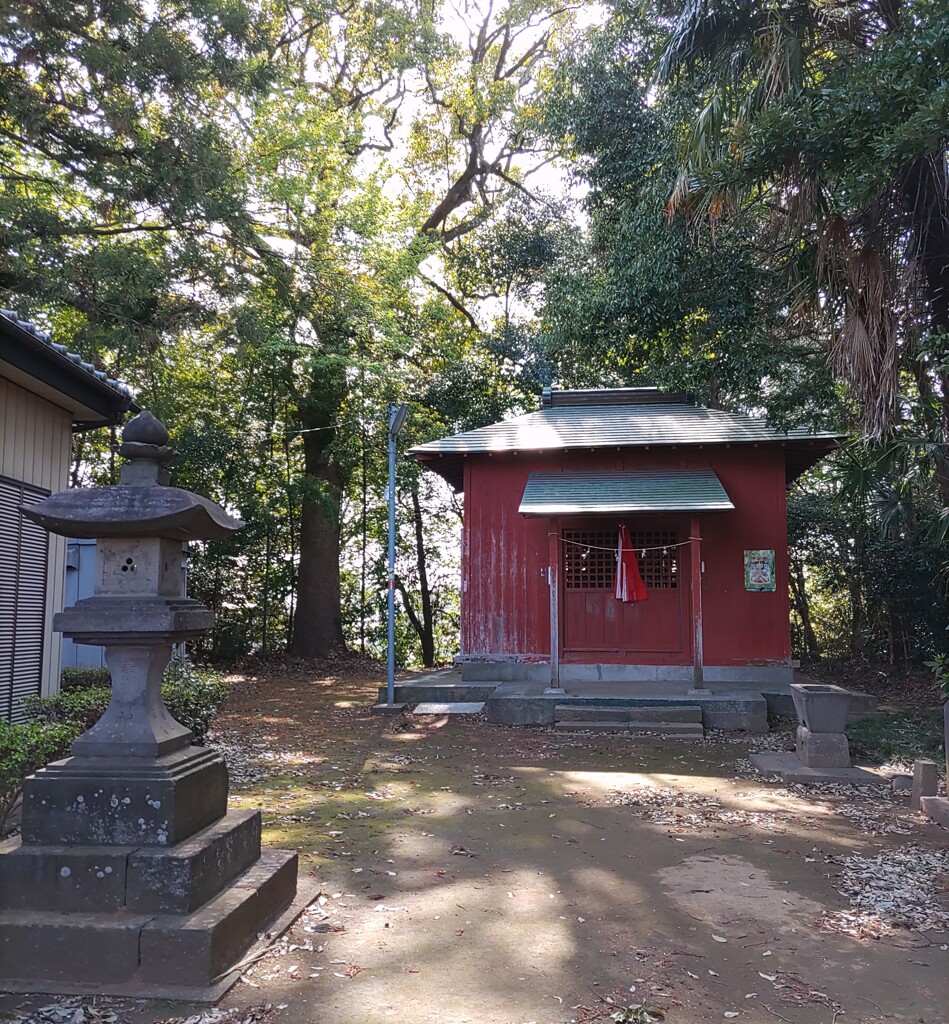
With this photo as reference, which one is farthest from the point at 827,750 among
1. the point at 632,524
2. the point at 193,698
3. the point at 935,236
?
the point at 193,698

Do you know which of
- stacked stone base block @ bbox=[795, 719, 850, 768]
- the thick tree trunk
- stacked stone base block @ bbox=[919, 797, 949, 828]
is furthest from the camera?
the thick tree trunk

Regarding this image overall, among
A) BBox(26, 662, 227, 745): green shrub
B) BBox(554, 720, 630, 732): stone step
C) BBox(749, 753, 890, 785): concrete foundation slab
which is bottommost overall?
BBox(749, 753, 890, 785): concrete foundation slab

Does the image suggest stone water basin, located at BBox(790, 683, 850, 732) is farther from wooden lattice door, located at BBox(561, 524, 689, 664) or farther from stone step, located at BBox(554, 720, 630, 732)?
wooden lattice door, located at BBox(561, 524, 689, 664)

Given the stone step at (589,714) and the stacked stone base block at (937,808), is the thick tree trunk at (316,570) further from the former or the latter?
the stacked stone base block at (937,808)

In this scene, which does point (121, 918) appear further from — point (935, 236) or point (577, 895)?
point (935, 236)

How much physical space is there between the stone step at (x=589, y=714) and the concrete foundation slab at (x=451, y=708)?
4.66 feet

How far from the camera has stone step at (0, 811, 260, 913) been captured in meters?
3.91

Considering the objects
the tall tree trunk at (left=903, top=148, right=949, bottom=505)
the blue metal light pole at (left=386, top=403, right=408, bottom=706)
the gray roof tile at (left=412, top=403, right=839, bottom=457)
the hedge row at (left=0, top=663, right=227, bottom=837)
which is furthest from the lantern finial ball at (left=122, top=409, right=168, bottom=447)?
the gray roof tile at (left=412, top=403, right=839, bottom=457)

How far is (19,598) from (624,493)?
854 cm

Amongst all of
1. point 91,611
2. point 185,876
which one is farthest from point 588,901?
point 91,611

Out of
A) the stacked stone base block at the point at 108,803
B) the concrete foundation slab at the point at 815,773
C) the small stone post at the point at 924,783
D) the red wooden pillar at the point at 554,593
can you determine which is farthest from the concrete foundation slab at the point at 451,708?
the stacked stone base block at the point at 108,803

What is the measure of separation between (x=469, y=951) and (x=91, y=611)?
2.68 metres

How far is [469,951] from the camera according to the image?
14.0ft

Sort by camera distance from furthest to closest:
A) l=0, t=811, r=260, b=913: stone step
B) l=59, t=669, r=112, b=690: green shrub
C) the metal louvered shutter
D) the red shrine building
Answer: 1. the red shrine building
2. l=59, t=669, r=112, b=690: green shrub
3. the metal louvered shutter
4. l=0, t=811, r=260, b=913: stone step
